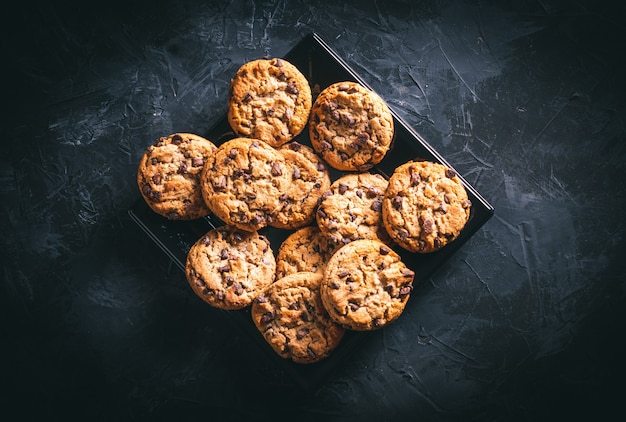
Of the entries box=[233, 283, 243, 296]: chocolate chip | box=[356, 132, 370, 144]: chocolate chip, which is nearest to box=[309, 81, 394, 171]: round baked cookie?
box=[356, 132, 370, 144]: chocolate chip

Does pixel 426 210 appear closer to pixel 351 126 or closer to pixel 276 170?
pixel 351 126

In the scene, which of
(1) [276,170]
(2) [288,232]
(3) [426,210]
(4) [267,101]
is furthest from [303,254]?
(4) [267,101]

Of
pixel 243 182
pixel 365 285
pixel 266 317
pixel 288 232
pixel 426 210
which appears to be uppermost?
pixel 426 210

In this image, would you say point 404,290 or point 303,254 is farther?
point 303,254

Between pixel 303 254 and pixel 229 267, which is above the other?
pixel 303 254

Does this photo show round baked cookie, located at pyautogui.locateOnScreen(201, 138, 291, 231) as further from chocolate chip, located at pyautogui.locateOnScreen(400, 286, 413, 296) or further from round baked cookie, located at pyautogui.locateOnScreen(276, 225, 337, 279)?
chocolate chip, located at pyautogui.locateOnScreen(400, 286, 413, 296)

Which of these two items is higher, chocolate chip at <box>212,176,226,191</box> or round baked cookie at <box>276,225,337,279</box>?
chocolate chip at <box>212,176,226,191</box>
